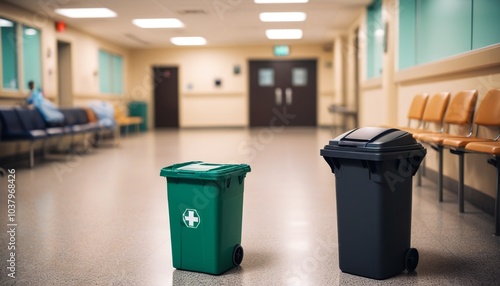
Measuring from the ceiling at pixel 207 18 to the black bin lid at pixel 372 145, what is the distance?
22.6 ft

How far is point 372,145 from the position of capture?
2318 mm

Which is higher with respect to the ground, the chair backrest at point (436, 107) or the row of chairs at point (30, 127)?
the chair backrest at point (436, 107)

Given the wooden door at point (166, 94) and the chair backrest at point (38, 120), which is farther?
the wooden door at point (166, 94)

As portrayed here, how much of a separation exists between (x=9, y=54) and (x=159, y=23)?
12.2ft

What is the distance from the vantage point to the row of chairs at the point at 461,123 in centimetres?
323

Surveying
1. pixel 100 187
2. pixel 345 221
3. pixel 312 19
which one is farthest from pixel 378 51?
pixel 345 221

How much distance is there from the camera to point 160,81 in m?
16.3

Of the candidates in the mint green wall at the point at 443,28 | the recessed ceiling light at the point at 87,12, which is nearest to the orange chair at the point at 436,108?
the mint green wall at the point at 443,28

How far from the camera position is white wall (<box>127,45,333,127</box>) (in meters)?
15.9

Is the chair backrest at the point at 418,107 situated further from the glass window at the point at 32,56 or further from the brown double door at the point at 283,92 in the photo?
the brown double door at the point at 283,92

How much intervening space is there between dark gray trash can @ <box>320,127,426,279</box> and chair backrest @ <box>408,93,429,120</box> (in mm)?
3086

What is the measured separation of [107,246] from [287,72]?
44.4 feet

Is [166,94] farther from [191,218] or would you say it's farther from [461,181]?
[191,218]

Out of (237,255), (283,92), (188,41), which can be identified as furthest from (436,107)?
(283,92)
